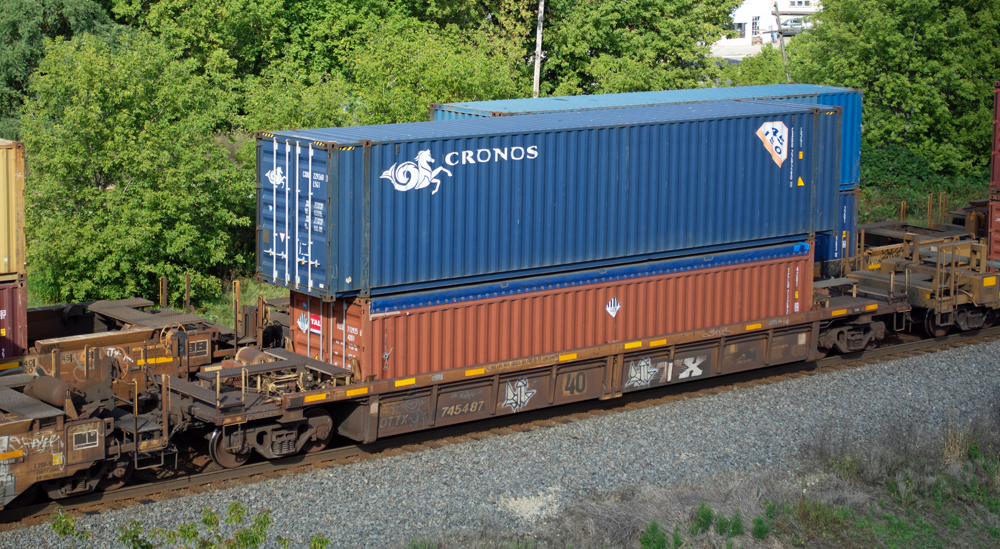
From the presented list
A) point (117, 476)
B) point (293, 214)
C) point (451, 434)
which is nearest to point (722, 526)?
point (451, 434)

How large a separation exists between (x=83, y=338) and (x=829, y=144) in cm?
1249

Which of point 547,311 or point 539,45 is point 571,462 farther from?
point 539,45

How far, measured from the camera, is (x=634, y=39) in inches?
1423

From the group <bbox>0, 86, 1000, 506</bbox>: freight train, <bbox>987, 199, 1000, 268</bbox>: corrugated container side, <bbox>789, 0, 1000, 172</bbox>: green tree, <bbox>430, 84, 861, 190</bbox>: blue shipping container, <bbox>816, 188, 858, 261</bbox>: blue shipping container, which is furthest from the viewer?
<bbox>789, 0, 1000, 172</bbox>: green tree

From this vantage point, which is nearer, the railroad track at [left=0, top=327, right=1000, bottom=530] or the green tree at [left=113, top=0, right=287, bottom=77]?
the railroad track at [left=0, top=327, right=1000, bottom=530]

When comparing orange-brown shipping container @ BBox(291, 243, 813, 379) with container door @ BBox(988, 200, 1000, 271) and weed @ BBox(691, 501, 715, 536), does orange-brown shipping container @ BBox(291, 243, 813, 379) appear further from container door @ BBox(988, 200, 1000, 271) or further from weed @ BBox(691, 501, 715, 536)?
container door @ BBox(988, 200, 1000, 271)

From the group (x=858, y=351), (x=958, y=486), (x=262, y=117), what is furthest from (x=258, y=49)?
(x=958, y=486)

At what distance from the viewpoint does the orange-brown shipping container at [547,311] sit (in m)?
14.4

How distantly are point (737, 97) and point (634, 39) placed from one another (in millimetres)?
14939

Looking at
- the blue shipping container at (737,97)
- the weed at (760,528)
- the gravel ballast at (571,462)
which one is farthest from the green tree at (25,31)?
the weed at (760,528)

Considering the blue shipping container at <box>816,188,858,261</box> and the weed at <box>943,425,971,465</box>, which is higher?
the blue shipping container at <box>816,188,858,261</box>

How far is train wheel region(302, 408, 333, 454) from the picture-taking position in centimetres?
1415

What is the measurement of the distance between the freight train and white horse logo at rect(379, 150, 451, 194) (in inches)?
1.2

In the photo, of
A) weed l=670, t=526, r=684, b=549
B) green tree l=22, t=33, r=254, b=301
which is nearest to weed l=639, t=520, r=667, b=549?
weed l=670, t=526, r=684, b=549
